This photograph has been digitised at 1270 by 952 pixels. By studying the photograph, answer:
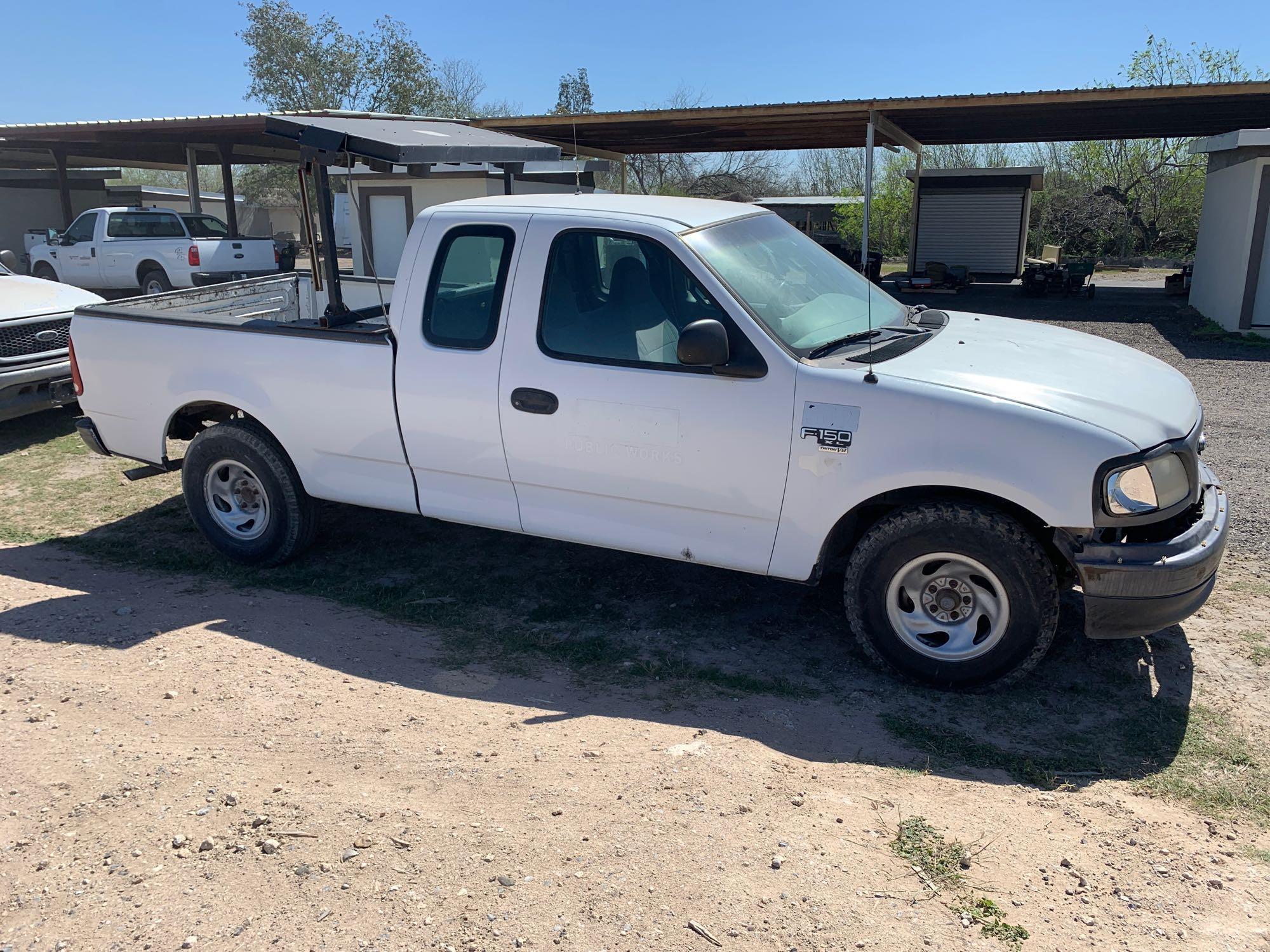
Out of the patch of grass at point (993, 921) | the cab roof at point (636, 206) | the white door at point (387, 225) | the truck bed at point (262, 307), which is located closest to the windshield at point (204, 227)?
the white door at point (387, 225)

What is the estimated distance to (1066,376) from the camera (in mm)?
4172

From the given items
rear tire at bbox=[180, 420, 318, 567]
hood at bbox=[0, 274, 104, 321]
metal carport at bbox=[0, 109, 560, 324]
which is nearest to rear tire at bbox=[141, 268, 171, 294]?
metal carport at bbox=[0, 109, 560, 324]

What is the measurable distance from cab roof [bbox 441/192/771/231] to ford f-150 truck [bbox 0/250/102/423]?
4926 mm

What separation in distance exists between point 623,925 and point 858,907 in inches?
27.1

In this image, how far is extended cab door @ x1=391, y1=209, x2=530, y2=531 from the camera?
4.68 meters

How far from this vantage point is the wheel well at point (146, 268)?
18594 millimetres

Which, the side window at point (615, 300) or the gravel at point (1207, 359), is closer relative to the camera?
the side window at point (615, 300)

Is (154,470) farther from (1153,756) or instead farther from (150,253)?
(150,253)

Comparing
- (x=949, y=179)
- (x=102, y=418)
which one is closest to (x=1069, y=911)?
(x=102, y=418)

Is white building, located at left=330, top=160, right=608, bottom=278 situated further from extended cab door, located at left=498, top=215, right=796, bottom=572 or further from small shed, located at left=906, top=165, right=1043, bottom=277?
extended cab door, located at left=498, top=215, right=796, bottom=572

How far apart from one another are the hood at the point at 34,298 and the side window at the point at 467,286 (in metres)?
5.02

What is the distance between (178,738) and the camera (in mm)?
3791

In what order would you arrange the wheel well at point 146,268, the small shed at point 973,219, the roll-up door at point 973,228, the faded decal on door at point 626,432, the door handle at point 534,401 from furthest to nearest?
1. the roll-up door at point 973,228
2. the small shed at point 973,219
3. the wheel well at point 146,268
4. the door handle at point 534,401
5. the faded decal on door at point 626,432

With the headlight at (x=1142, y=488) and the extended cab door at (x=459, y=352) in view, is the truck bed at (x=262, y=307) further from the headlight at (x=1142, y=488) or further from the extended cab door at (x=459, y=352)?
the headlight at (x=1142, y=488)
